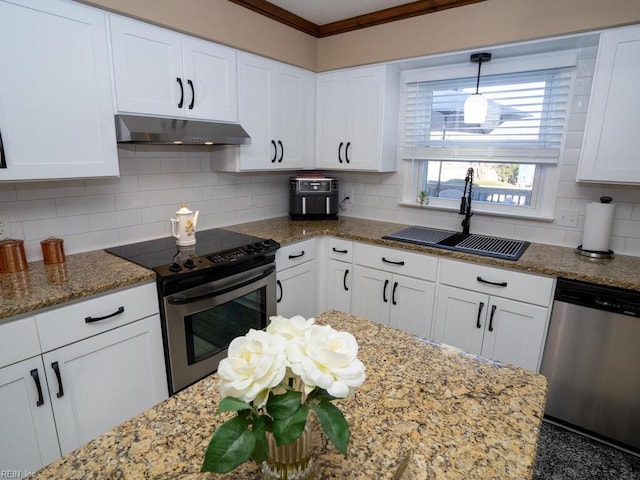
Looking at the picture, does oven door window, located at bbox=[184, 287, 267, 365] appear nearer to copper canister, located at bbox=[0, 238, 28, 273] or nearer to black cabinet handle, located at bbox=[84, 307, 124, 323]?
black cabinet handle, located at bbox=[84, 307, 124, 323]

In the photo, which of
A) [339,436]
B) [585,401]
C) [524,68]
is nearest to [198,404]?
[339,436]

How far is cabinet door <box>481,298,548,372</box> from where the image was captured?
6.68ft

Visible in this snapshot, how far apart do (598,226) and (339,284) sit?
5.54 feet

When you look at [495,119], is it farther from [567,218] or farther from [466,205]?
[567,218]

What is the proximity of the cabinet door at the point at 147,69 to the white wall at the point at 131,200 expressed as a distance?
40 cm

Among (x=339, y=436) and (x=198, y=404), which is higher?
(x=339, y=436)

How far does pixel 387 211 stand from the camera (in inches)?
124

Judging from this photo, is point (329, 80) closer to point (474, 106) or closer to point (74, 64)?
point (474, 106)

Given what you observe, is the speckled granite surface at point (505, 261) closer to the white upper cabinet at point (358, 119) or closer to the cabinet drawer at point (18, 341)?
the white upper cabinet at point (358, 119)

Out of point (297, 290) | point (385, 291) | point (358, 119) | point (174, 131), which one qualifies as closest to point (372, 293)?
point (385, 291)

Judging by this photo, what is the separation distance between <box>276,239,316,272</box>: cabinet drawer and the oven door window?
0.27 meters

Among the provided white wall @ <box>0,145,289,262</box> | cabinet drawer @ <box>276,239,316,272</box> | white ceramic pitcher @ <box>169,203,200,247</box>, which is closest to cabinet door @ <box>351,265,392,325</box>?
cabinet drawer @ <box>276,239,316,272</box>

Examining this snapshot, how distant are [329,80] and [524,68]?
4.61ft

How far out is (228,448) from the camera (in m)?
0.52
